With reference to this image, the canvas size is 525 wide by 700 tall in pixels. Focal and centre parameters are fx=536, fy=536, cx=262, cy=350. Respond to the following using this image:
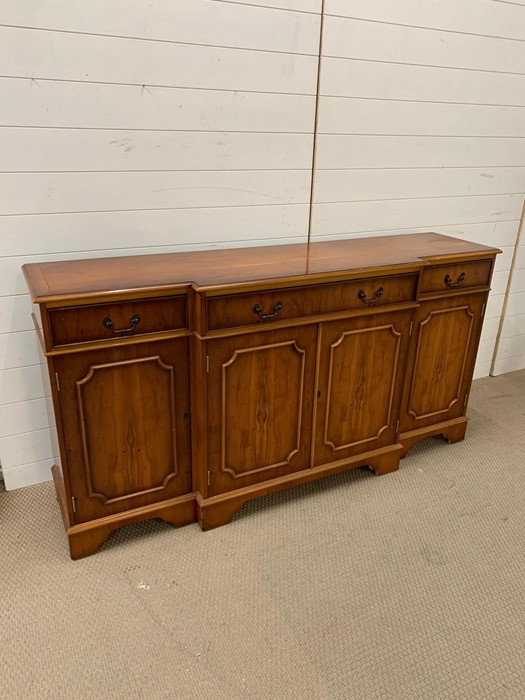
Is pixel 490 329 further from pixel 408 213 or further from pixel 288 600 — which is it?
pixel 288 600

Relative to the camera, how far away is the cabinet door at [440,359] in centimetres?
220

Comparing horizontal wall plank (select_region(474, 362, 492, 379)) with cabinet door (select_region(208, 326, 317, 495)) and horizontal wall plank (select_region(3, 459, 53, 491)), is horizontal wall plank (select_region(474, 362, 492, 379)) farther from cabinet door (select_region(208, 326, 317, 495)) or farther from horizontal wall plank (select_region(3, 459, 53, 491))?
horizontal wall plank (select_region(3, 459, 53, 491))

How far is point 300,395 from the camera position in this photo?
6.35 feet

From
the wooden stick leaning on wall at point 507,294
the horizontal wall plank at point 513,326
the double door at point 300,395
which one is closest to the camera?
the double door at point 300,395

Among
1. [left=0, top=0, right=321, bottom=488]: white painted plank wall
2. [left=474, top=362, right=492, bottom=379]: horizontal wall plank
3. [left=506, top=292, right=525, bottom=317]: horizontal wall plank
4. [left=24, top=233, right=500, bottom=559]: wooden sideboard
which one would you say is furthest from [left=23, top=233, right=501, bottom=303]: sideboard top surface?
[left=474, top=362, right=492, bottom=379]: horizontal wall plank

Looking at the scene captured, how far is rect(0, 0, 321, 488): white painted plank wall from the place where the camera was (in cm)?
168

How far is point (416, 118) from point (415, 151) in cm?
14

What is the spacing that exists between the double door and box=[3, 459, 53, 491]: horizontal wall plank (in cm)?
74

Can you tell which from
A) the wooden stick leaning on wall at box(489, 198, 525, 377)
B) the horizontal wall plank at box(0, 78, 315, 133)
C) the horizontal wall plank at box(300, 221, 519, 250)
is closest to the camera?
the horizontal wall plank at box(0, 78, 315, 133)

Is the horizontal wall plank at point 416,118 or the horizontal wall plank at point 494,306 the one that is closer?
the horizontal wall plank at point 416,118

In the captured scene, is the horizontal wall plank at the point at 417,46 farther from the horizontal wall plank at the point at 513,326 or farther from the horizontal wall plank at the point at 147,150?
the horizontal wall plank at the point at 513,326

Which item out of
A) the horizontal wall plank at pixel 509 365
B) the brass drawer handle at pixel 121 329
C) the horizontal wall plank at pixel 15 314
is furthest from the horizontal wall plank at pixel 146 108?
the horizontal wall plank at pixel 509 365

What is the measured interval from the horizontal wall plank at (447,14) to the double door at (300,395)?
3.93 ft

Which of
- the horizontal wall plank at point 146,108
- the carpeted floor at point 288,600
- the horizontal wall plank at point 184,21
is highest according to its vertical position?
the horizontal wall plank at point 184,21
